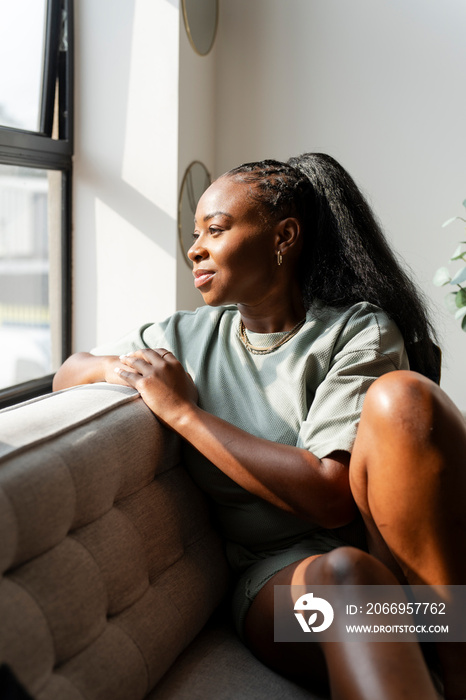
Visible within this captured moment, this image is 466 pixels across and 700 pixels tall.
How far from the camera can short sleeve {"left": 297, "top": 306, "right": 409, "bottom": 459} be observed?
1211 mm

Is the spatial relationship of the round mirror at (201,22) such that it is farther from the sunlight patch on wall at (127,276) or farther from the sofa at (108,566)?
the sofa at (108,566)

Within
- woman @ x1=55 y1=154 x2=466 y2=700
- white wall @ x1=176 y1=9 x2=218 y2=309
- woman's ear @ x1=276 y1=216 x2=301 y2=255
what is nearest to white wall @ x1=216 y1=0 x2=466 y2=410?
white wall @ x1=176 y1=9 x2=218 y2=309

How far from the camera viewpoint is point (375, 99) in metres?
2.68

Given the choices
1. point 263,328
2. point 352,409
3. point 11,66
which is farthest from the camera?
point 11,66

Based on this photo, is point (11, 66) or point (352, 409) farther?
point (11, 66)

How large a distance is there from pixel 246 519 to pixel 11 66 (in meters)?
1.61

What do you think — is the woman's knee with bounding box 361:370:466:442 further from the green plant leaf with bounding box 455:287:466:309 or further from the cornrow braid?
the green plant leaf with bounding box 455:287:466:309

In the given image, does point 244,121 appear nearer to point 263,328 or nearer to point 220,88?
point 220,88

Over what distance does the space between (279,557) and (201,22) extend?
80.8 inches

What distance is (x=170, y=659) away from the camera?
113 centimetres

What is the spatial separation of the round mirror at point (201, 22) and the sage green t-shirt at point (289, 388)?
1443 millimetres

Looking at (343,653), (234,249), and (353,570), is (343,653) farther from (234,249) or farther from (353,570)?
(234,249)

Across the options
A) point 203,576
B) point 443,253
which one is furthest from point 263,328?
point 443,253

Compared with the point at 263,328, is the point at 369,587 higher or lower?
lower
